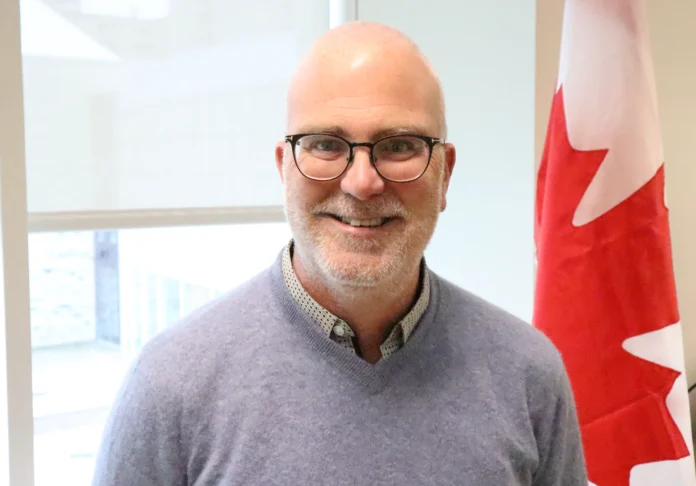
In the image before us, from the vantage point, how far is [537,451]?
3.76ft

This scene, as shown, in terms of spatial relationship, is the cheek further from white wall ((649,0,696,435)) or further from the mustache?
white wall ((649,0,696,435))

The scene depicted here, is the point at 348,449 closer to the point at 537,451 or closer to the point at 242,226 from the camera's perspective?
the point at 537,451

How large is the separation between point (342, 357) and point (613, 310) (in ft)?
2.73

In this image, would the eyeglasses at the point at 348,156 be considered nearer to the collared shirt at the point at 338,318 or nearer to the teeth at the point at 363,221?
the teeth at the point at 363,221

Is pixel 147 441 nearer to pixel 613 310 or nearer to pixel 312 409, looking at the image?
pixel 312 409

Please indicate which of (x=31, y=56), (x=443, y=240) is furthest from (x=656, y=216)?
(x=31, y=56)

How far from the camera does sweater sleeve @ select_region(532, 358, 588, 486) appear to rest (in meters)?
1.16

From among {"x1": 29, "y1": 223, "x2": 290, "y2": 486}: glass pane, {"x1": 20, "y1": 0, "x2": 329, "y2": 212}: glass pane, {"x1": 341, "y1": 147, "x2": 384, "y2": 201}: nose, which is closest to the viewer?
{"x1": 341, "y1": 147, "x2": 384, "y2": 201}: nose

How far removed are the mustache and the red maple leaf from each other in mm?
719

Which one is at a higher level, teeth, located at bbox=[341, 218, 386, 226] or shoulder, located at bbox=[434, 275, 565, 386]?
teeth, located at bbox=[341, 218, 386, 226]

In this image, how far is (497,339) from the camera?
1191 mm

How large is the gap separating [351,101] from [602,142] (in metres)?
0.83

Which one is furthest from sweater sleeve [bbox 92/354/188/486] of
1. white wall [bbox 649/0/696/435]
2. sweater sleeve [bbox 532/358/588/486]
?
white wall [bbox 649/0/696/435]

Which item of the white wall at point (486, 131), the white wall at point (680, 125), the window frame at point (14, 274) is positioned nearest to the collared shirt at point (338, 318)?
the window frame at point (14, 274)
